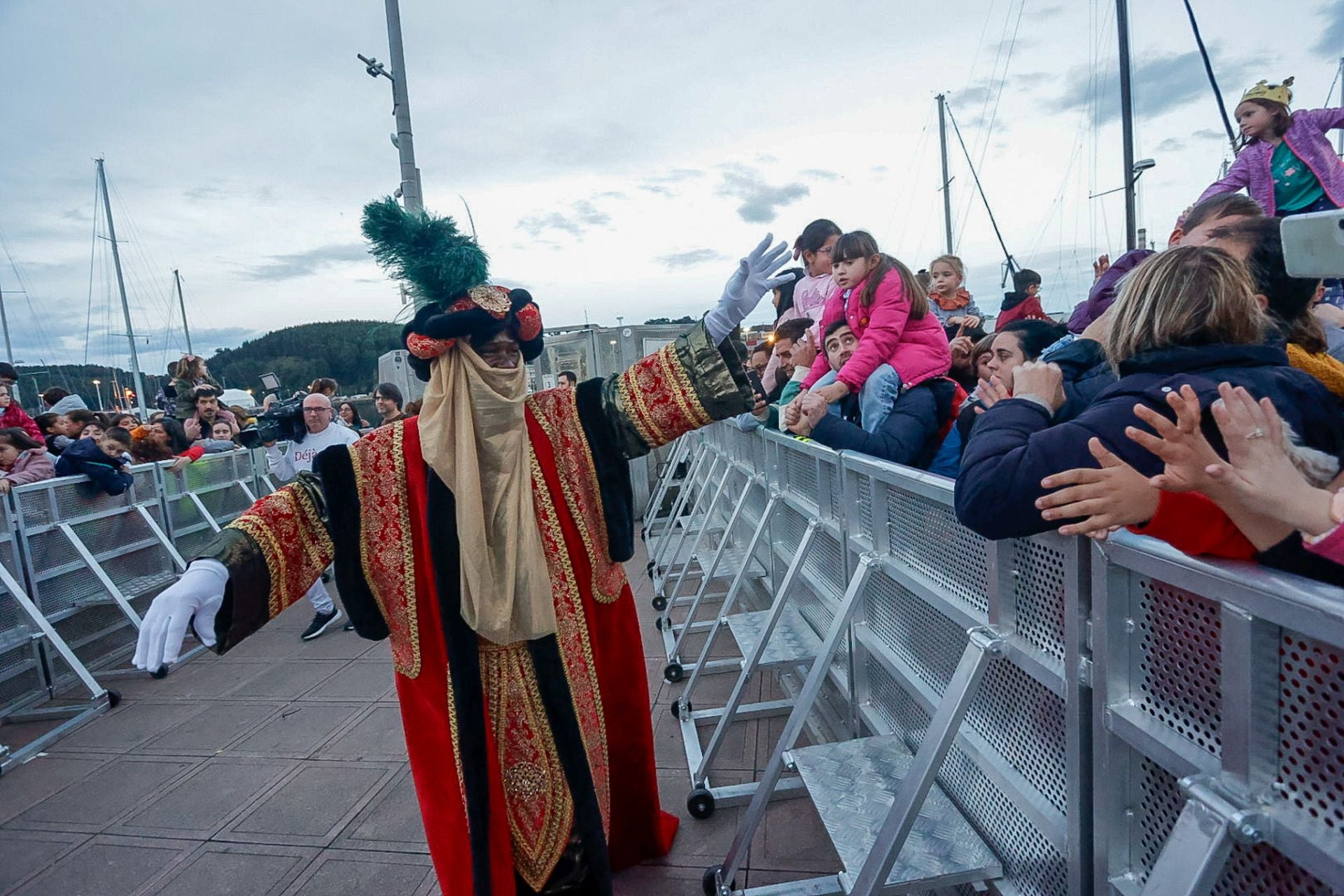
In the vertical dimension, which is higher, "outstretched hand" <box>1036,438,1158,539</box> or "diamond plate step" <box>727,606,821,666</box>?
"outstretched hand" <box>1036,438,1158,539</box>

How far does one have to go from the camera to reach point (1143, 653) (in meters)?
1.22

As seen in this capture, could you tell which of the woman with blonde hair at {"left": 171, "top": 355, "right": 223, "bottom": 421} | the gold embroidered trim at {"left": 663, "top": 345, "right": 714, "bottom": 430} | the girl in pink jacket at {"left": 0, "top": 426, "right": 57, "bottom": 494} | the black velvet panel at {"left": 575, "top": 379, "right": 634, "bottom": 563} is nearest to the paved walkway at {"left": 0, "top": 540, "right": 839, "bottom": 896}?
the black velvet panel at {"left": 575, "top": 379, "right": 634, "bottom": 563}

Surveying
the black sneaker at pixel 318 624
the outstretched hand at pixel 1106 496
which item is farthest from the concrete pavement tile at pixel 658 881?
the black sneaker at pixel 318 624

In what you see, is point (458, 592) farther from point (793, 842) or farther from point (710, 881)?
point (793, 842)

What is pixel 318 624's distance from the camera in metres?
5.77

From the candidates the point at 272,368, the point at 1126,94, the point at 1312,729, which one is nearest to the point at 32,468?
the point at 1312,729

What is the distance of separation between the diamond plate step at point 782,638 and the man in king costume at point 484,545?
878 mm

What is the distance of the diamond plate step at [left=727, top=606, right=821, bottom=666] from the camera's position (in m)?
2.95

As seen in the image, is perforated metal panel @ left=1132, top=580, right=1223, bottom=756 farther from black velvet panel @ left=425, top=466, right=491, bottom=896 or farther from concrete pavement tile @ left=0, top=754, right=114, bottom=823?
concrete pavement tile @ left=0, top=754, right=114, bottom=823

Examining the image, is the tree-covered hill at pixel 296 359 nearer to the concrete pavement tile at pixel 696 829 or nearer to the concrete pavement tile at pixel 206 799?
the concrete pavement tile at pixel 206 799

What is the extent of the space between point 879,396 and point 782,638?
1.14 metres

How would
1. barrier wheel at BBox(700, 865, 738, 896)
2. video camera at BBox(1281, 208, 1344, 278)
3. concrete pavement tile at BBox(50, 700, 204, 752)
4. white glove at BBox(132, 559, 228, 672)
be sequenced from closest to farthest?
video camera at BBox(1281, 208, 1344, 278), white glove at BBox(132, 559, 228, 672), barrier wheel at BBox(700, 865, 738, 896), concrete pavement tile at BBox(50, 700, 204, 752)

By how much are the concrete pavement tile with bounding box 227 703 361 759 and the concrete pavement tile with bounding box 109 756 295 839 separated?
92 mm

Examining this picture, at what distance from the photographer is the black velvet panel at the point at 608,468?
2334 mm
